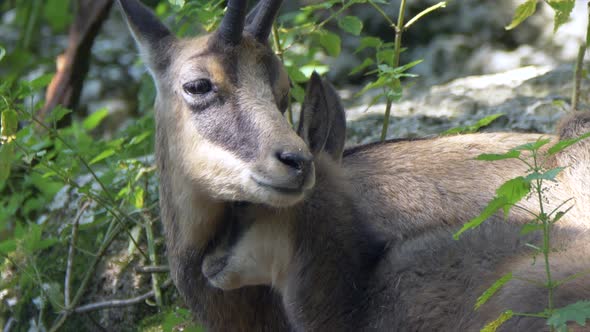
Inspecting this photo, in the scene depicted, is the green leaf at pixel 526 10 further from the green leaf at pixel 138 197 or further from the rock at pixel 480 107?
the green leaf at pixel 138 197

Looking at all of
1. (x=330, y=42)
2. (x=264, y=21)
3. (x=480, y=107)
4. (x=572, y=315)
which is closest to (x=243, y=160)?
(x=264, y=21)

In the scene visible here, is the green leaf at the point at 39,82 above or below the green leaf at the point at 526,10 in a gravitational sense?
below

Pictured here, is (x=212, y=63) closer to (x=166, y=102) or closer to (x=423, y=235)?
(x=166, y=102)

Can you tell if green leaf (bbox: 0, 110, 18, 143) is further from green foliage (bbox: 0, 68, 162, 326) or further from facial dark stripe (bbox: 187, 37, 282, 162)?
facial dark stripe (bbox: 187, 37, 282, 162)

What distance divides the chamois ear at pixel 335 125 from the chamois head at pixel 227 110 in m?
0.18

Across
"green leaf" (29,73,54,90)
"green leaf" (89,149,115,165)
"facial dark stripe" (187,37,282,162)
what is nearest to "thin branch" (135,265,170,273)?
"green leaf" (89,149,115,165)

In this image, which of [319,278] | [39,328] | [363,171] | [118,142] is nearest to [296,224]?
[319,278]

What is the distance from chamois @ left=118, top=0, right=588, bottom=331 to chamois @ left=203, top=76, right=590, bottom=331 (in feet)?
0.28

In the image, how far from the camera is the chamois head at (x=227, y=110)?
305cm

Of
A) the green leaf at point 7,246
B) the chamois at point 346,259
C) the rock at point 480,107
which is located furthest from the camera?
the rock at point 480,107

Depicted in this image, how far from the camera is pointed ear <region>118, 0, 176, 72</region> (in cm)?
363

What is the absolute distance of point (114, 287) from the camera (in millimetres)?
4758

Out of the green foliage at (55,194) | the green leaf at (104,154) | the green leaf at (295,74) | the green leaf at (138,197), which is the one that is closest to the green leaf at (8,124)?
the green foliage at (55,194)

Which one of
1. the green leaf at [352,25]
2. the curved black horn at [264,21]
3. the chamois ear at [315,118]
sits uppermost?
the curved black horn at [264,21]
